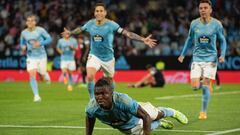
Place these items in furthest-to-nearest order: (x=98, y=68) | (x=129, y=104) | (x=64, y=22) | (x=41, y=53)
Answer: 1. (x=64, y=22)
2. (x=41, y=53)
3. (x=98, y=68)
4. (x=129, y=104)

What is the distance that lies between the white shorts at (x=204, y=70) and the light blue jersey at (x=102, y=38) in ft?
9.46

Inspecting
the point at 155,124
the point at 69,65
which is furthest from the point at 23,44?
the point at 155,124

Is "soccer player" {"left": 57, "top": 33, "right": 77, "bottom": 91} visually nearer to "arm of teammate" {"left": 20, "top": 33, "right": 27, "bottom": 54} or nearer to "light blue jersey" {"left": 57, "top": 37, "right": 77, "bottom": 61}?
"light blue jersey" {"left": 57, "top": 37, "right": 77, "bottom": 61}

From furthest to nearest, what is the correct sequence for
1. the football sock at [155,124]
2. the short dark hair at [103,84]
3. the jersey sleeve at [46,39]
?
the jersey sleeve at [46,39] < the football sock at [155,124] < the short dark hair at [103,84]

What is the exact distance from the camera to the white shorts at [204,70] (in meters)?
14.8

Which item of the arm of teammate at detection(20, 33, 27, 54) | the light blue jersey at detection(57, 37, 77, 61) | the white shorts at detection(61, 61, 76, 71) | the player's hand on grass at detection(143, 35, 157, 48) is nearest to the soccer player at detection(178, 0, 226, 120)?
the player's hand on grass at detection(143, 35, 157, 48)

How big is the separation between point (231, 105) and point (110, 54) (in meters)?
3.75

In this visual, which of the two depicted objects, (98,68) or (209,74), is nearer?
(209,74)

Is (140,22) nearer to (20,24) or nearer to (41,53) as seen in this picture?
(20,24)

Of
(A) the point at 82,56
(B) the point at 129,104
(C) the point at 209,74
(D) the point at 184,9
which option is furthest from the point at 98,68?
(D) the point at 184,9

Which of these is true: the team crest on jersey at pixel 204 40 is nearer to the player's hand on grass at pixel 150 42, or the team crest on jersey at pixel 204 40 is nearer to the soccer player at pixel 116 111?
the player's hand on grass at pixel 150 42

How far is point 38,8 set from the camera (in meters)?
39.6

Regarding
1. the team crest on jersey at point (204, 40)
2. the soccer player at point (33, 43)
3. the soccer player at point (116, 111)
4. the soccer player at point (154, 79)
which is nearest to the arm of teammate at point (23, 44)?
the soccer player at point (33, 43)

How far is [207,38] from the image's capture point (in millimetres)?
14875
